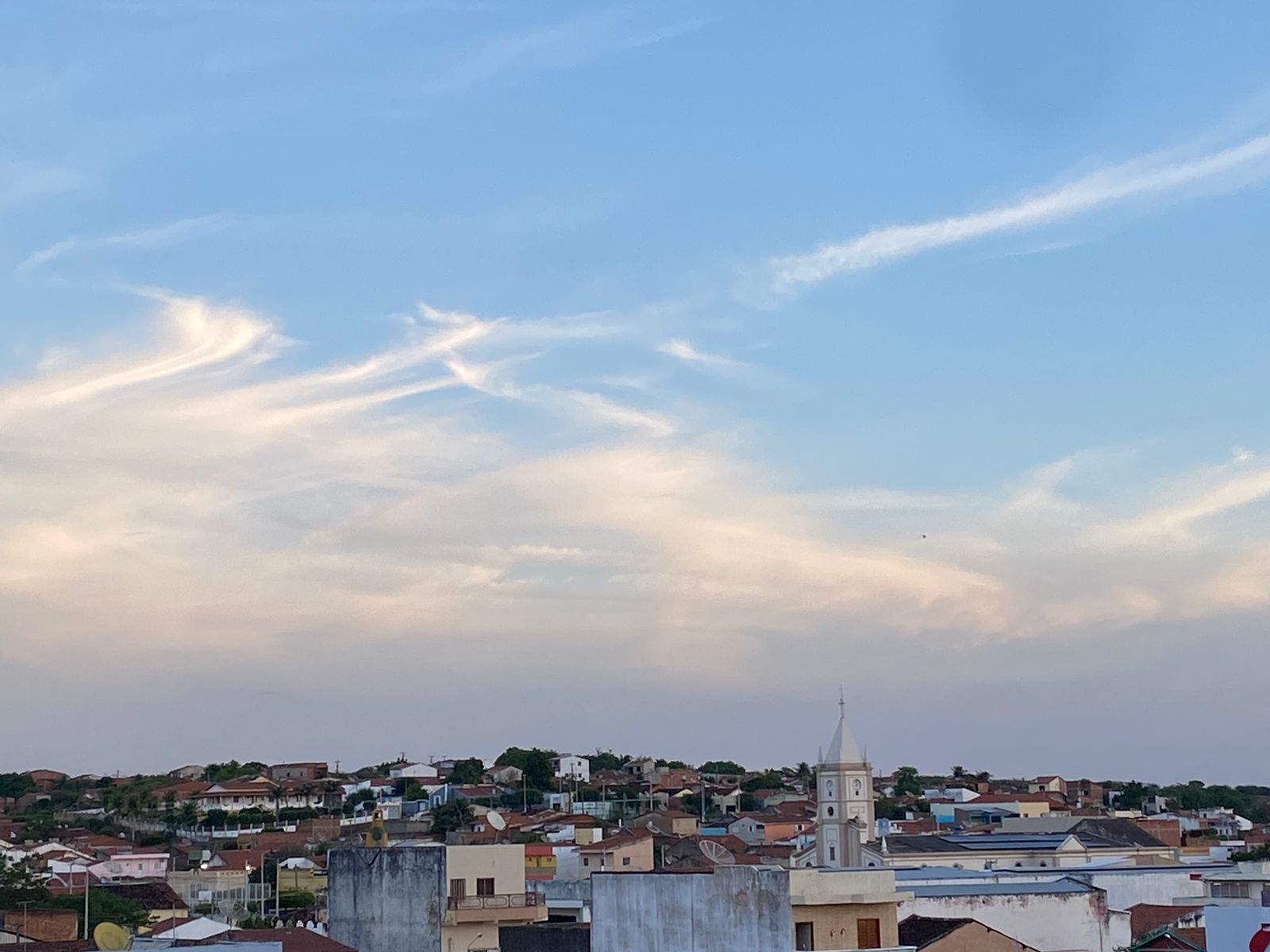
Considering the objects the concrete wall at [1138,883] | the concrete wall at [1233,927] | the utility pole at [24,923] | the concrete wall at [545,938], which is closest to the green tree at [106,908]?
the utility pole at [24,923]

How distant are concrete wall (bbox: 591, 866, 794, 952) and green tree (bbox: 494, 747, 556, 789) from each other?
363 ft

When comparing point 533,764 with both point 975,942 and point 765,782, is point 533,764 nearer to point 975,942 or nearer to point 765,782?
point 765,782

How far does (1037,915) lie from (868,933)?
38.8 ft

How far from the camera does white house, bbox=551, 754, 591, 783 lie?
155000 mm

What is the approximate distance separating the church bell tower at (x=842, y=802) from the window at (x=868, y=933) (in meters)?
60.4

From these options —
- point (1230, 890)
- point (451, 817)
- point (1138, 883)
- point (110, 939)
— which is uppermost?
point (451, 817)

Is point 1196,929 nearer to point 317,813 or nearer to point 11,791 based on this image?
point 317,813

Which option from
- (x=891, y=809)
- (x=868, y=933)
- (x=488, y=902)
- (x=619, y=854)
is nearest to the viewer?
(x=868, y=933)

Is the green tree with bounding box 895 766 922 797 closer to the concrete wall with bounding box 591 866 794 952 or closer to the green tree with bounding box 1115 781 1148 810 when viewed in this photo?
the green tree with bounding box 1115 781 1148 810

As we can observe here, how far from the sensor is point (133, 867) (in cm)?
8350

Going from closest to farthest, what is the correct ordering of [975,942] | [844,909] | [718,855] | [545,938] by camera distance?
[844,909]
[718,855]
[975,942]
[545,938]

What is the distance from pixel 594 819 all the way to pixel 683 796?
40726 mm

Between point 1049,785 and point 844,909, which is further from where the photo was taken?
point 1049,785

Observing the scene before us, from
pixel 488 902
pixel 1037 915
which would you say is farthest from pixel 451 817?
pixel 488 902
